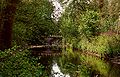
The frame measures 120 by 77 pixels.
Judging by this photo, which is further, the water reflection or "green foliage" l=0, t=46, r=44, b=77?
the water reflection

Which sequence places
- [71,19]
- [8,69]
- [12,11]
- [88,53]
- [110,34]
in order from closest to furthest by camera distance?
[8,69] → [12,11] → [110,34] → [88,53] → [71,19]

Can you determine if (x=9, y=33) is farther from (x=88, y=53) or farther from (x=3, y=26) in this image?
(x=88, y=53)

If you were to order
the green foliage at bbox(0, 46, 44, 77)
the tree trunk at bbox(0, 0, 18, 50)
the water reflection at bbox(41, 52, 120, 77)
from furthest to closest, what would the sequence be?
the water reflection at bbox(41, 52, 120, 77), the tree trunk at bbox(0, 0, 18, 50), the green foliage at bbox(0, 46, 44, 77)

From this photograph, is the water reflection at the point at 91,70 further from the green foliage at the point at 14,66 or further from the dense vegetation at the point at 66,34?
the green foliage at the point at 14,66

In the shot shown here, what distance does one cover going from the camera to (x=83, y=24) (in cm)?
3725

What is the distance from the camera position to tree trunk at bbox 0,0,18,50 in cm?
902

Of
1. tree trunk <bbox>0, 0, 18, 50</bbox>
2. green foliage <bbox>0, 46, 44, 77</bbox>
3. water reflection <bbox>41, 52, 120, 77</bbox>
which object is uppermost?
tree trunk <bbox>0, 0, 18, 50</bbox>

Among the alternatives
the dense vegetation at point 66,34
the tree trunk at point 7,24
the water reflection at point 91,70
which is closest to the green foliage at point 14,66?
the dense vegetation at point 66,34

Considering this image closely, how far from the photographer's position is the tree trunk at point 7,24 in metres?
9.02

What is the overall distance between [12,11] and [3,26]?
54 centimetres

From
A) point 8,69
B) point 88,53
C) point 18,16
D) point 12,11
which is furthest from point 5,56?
point 88,53

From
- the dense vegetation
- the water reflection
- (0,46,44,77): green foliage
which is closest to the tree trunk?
the dense vegetation

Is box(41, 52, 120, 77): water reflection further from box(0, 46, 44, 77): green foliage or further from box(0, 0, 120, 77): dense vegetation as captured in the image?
box(0, 46, 44, 77): green foliage

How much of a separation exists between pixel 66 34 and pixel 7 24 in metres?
37.2
